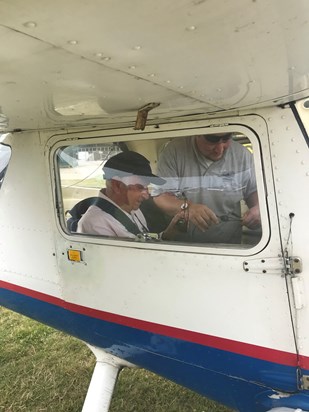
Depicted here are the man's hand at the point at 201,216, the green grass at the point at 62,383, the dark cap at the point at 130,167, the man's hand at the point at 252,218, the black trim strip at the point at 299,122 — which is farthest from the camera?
the green grass at the point at 62,383

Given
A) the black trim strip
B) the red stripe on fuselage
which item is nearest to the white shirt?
the red stripe on fuselage

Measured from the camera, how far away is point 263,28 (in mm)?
939

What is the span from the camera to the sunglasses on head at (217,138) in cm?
194

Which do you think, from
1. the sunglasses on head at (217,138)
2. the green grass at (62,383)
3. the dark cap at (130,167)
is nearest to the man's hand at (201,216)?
the dark cap at (130,167)

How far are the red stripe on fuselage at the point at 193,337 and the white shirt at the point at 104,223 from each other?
0.44 meters

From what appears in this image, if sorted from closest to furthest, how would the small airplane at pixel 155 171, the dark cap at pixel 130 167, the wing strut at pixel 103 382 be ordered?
the small airplane at pixel 155 171 → the dark cap at pixel 130 167 → the wing strut at pixel 103 382

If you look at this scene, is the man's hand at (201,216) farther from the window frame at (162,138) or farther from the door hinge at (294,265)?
the door hinge at (294,265)

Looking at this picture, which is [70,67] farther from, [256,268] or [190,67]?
[256,268]

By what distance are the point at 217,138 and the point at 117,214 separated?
732 mm

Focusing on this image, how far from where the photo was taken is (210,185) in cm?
205

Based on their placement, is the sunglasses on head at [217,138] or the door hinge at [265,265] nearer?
the door hinge at [265,265]

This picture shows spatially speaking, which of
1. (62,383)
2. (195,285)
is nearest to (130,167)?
(195,285)

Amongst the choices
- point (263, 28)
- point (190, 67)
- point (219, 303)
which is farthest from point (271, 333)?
point (263, 28)

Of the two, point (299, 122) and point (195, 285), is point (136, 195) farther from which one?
point (299, 122)
